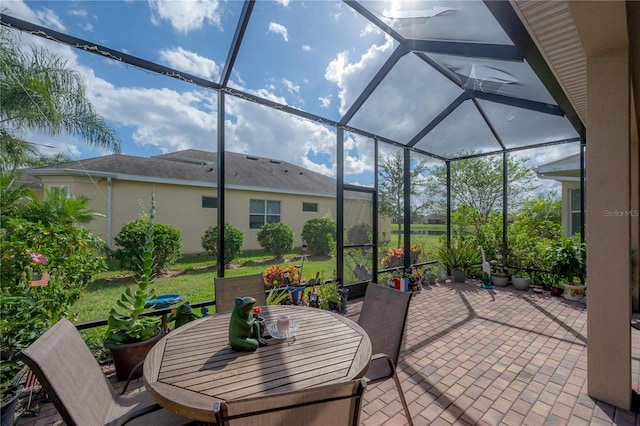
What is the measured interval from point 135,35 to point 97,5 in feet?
1.43

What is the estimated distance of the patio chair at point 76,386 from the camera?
121cm

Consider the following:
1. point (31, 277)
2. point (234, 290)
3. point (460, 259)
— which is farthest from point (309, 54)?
point (460, 259)

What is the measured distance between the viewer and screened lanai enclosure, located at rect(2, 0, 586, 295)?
2898mm

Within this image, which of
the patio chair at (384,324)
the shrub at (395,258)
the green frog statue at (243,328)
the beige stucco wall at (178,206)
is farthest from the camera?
the beige stucco wall at (178,206)

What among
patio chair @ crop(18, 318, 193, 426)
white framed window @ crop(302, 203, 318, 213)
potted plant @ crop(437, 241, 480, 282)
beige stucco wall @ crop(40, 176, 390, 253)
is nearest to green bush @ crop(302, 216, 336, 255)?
beige stucco wall @ crop(40, 176, 390, 253)

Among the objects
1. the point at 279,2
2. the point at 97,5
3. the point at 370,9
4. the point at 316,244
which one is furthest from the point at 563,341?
the point at 316,244

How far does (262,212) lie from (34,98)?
6919 millimetres

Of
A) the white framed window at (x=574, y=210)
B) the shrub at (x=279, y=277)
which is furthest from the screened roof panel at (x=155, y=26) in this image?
the white framed window at (x=574, y=210)

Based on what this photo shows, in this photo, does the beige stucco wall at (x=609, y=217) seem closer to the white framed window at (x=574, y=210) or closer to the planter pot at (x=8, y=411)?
the planter pot at (x=8, y=411)

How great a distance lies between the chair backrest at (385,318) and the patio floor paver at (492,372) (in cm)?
55

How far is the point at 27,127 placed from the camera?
3873 millimetres

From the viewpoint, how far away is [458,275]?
6770 millimetres

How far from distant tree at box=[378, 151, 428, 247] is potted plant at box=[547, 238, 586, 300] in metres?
2.85

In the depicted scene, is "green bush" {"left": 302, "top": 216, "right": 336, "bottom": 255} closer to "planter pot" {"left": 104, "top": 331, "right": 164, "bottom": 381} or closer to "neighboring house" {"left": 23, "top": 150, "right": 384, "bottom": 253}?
"neighboring house" {"left": 23, "top": 150, "right": 384, "bottom": 253}
